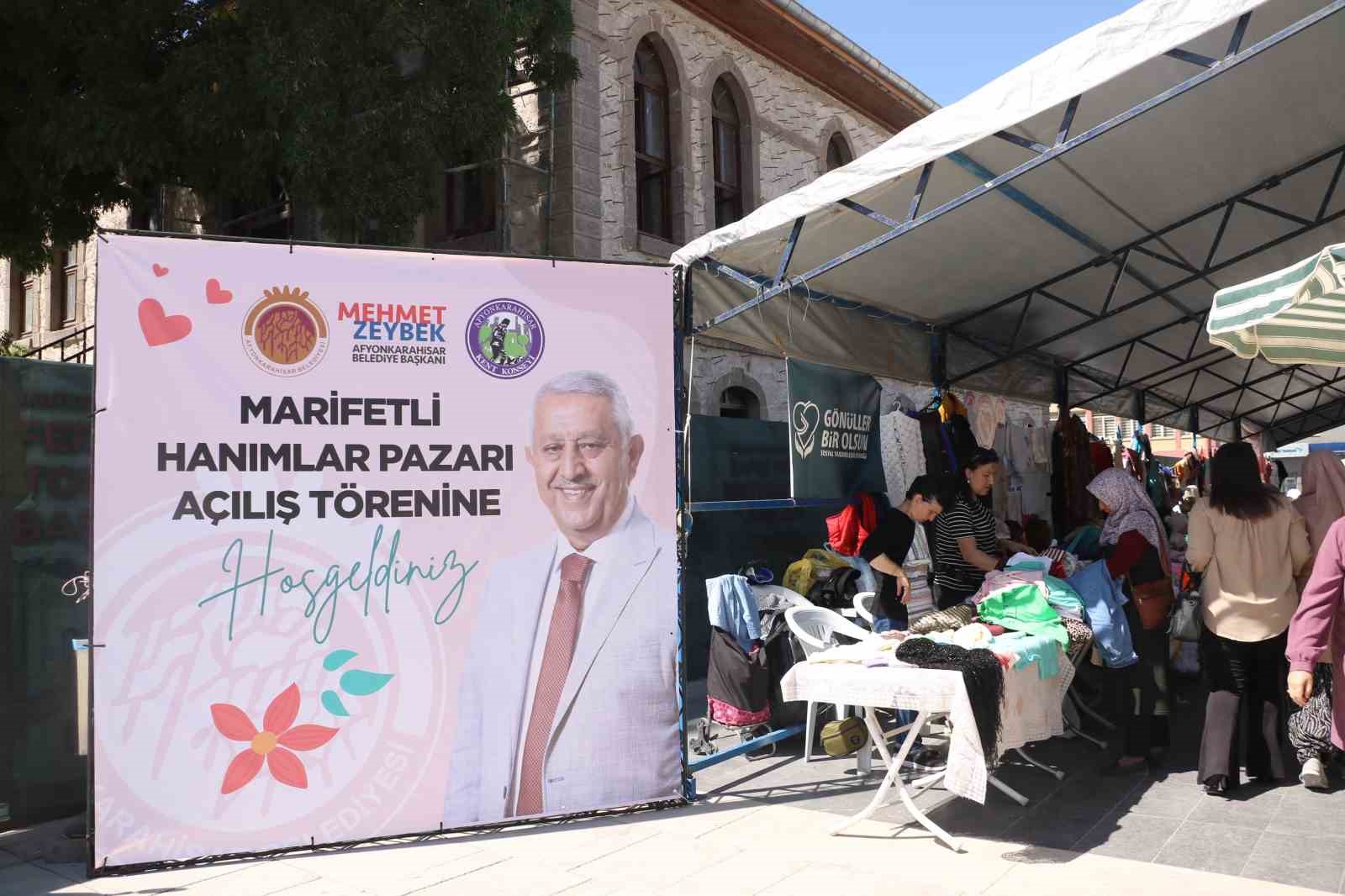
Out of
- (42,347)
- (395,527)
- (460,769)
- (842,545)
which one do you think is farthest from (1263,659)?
(42,347)

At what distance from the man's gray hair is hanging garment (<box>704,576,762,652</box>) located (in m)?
1.61

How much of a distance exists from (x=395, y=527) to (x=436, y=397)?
645mm

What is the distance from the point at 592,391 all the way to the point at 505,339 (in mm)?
506

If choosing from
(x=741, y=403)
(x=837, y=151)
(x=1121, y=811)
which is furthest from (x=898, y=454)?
(x=837, y=151)

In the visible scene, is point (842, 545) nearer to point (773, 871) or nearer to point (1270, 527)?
point (1270, 527)

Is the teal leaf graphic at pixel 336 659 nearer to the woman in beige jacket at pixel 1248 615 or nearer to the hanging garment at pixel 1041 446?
the woman in beige jacket at pixel 1248 615

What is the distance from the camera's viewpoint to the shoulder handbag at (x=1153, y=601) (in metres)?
5.91

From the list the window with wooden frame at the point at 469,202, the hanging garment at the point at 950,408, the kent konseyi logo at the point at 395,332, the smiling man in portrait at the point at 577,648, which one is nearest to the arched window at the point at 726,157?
A: the window with wooden frame at the point at 469,202

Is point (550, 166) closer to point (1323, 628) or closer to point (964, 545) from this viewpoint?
point (964, 545)

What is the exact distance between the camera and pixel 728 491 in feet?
31.1

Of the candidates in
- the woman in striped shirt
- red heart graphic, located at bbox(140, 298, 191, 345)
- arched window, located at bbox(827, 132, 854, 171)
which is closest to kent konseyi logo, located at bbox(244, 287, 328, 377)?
red heart graphic, located at bbox(140, 298, 191, 345)

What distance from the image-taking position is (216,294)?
15.3 ft

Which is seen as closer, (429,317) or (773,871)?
(773,871)

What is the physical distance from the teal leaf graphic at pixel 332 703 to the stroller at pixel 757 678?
2.47 m
